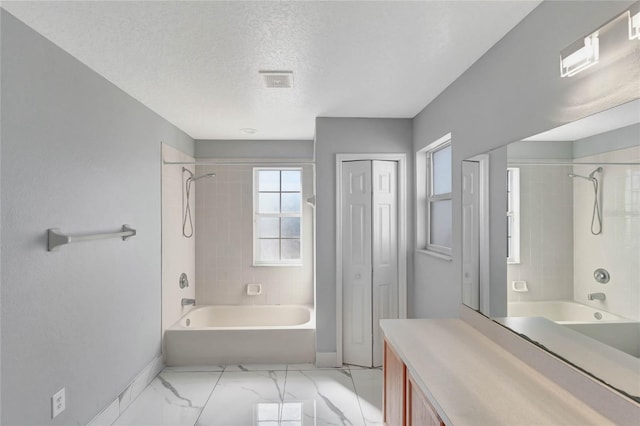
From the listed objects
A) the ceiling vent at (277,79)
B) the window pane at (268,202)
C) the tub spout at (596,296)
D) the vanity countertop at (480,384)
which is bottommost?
the vanity countertop at (480,384)

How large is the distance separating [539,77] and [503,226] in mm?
698

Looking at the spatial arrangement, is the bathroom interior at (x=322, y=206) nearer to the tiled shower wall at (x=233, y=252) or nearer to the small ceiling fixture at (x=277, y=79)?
the small ceiling fixture at (x=277, y=79)

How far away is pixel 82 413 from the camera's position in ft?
6.86

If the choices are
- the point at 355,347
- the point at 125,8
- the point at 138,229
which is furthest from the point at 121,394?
the point at 125,8

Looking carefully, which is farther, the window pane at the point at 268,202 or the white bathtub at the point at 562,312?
the window pane at the point at 268,202

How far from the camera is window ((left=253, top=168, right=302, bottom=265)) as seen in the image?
4.48 meters

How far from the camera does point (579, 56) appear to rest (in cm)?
130

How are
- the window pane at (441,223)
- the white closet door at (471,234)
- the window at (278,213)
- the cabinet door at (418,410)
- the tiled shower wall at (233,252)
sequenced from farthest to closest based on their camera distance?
the window at (278,213)
the tiled shower wall at (233,252)
the window pane at (441,223)
the white closet door at (471,234)
the cabinet door at (418,410)

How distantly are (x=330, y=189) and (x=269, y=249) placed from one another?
5.03ft

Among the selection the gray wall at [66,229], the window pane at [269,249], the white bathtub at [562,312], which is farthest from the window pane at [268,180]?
the white bathtub at [562,312]

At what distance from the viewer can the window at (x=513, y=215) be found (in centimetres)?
166

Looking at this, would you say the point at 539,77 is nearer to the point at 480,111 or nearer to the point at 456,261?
the point at 480,111

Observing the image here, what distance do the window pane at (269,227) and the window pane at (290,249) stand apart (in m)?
0.15

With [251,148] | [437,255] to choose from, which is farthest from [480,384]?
[251,148]
